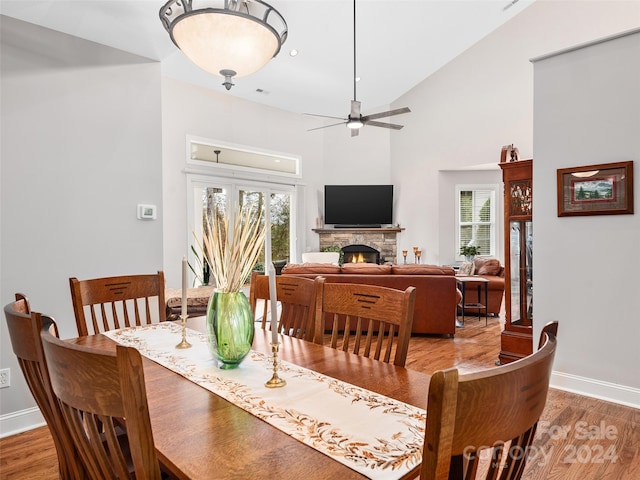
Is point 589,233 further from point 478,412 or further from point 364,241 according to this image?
point 364,241

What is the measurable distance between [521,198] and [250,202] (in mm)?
4036

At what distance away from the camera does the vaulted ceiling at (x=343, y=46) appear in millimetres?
3995

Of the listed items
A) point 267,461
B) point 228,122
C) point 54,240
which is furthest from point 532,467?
point 228,122

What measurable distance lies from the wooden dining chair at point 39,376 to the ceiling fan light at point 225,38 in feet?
4.42

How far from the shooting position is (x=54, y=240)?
2535 millimetres

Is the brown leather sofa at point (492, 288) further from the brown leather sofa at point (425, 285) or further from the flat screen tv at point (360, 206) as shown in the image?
the flat screen tv at point (360, 206)

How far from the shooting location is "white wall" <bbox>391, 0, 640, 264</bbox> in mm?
5738

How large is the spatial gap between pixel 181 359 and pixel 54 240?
170 centimetres

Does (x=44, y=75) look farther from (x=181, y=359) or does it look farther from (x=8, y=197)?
(x=181, y=359)

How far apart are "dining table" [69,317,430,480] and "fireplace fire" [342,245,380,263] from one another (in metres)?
6.49

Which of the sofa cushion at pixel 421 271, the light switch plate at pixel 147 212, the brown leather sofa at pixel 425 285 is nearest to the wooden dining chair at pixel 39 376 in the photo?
the light switch plate at pixel 147 212

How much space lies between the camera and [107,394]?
2.23 feet

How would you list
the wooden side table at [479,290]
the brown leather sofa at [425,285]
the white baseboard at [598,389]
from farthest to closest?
the wooden side table at [479,290] → the brown leather sofa at [425,285] → the white baseboard at [598,389]

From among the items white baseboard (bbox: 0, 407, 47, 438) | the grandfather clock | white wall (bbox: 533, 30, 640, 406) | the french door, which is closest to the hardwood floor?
white baseboard (bbox: 0, 407, 47, 438)
